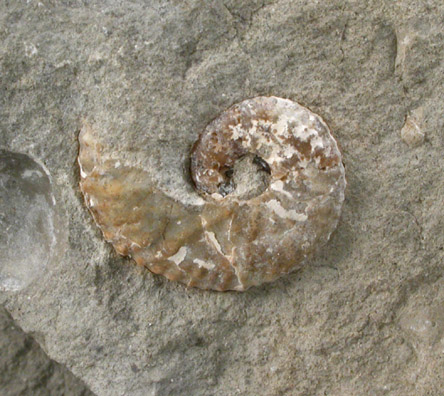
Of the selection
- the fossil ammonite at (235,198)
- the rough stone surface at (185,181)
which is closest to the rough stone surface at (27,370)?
the rough stone surface at (185,181)

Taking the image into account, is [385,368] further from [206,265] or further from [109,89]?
[109,89]

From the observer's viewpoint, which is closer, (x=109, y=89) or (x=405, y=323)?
(x=109, y=89)

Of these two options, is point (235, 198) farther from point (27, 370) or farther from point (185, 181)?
point (27, 370)

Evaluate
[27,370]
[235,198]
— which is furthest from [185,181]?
[27,370]

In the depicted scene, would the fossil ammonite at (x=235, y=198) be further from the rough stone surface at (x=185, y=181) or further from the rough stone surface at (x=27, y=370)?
the rough stone surface at (x=27, y=370)

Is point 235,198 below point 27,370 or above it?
above

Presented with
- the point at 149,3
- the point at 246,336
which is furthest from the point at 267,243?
the point at 149,3
